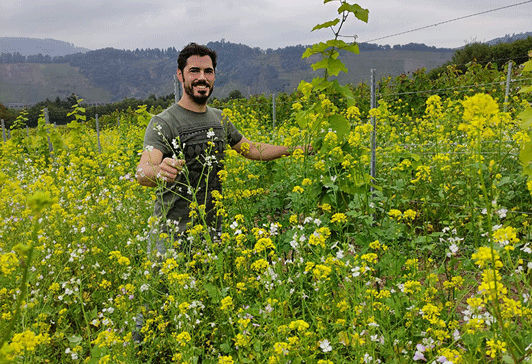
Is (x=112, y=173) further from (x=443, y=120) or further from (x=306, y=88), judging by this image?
(x=443, y=120)

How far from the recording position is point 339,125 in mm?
3162

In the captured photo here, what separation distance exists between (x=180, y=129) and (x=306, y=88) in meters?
1.17

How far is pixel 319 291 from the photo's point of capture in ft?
6.70

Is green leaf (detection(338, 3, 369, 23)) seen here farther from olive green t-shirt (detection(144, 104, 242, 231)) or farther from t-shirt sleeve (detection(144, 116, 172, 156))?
t-shirt sleeve (detection(144, 116, 172, 156))

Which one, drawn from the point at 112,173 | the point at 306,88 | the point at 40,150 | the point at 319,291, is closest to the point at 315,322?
the point at 319,291

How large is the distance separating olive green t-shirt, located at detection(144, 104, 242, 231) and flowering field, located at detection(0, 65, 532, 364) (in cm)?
19

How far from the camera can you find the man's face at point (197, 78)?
9.70 ft

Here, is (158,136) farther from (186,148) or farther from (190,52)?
(190,52)

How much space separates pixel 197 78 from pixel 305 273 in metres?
1.74

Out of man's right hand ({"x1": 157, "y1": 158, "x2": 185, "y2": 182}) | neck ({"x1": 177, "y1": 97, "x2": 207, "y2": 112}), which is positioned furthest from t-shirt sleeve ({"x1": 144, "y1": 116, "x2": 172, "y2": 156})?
man's right hand ({"x1": 157, "y1": 158, "x2": 185, "y2": 182})

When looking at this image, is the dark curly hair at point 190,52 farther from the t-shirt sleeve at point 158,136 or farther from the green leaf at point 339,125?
the green leaf at point 339,125

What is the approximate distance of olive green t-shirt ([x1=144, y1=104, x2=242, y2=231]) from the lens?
2.87 meters

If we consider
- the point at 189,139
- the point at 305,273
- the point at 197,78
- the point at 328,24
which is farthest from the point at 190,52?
the point at 305,273

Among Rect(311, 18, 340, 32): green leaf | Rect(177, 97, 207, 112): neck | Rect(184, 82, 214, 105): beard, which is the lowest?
Rect(177, 97, 207, 112): neck
